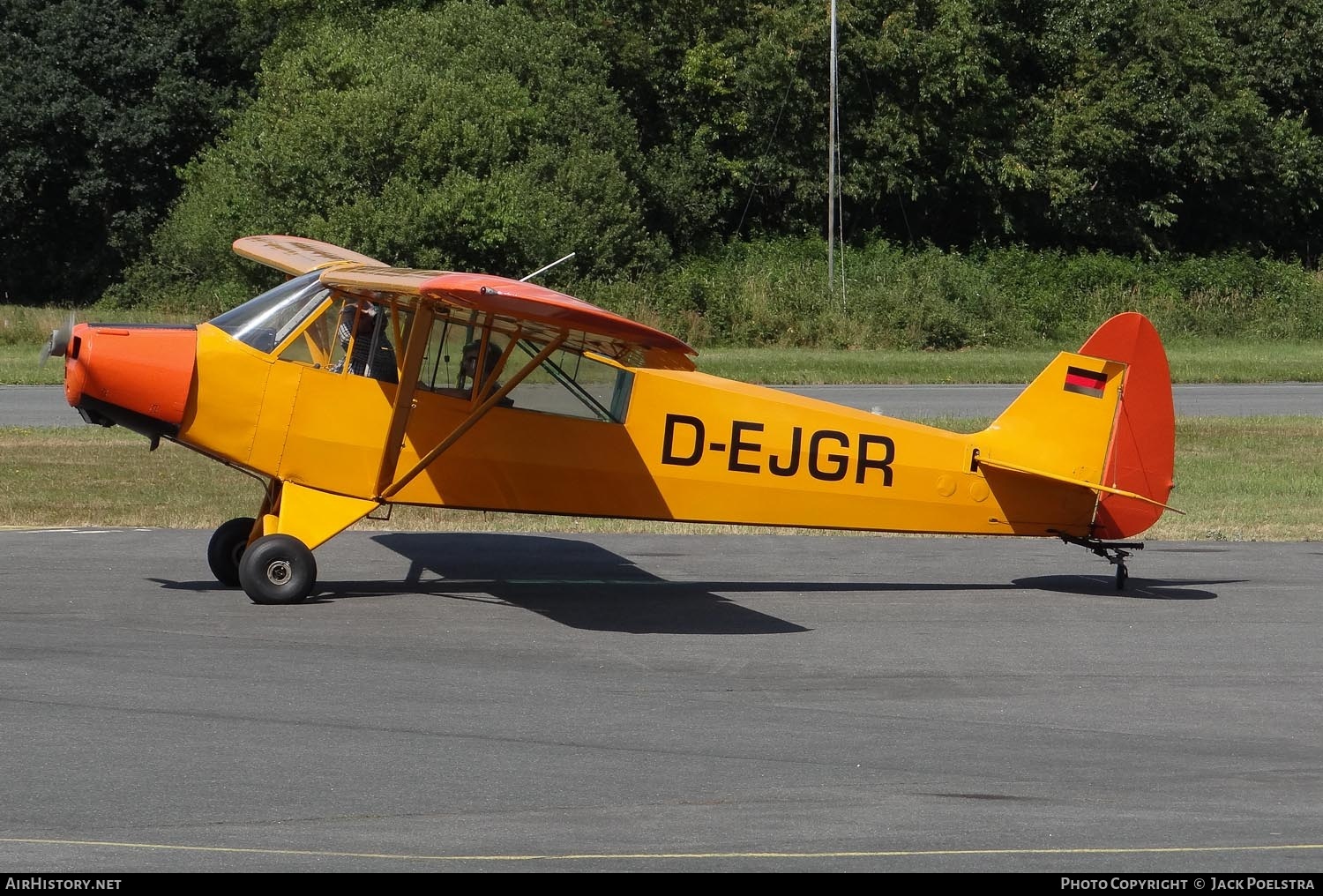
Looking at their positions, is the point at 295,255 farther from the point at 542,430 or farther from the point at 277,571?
the point at 277,571

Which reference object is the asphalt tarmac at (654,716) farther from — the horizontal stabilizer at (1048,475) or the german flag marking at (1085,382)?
the german flag marking at (1085,382)

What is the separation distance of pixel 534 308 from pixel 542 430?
2.11 meters

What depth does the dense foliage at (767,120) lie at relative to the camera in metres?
43.4

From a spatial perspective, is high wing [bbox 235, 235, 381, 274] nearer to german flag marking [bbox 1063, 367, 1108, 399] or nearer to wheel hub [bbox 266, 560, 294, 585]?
wheel hub [bbox 266, 560, 294, 585]

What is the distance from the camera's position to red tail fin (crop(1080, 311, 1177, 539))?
445 inches

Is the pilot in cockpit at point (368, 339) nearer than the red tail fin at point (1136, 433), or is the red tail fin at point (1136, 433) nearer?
the pilot in cockpit at point (368, 339)

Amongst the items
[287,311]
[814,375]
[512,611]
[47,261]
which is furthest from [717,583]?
[47,261]

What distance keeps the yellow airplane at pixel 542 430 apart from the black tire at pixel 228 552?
0.02 m

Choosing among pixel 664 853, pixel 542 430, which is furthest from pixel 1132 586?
pixel 664 853

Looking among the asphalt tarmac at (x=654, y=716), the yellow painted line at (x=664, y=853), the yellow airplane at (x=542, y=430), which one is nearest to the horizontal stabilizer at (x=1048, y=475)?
the yellow airplane at (x=542, y=430)

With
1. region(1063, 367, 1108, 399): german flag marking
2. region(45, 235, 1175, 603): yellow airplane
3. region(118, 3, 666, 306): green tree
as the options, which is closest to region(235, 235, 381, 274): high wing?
region(45, 235, 1175, 603): yellow airplane

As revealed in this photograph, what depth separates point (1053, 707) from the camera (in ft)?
26.8

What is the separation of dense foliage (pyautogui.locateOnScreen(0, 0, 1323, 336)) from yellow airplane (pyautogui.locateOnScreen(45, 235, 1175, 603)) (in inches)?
1164

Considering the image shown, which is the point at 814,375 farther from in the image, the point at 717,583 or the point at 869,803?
the point at 869,803
